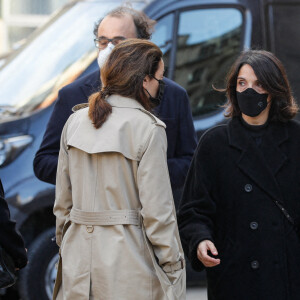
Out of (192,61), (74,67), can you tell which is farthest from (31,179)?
(192,61)

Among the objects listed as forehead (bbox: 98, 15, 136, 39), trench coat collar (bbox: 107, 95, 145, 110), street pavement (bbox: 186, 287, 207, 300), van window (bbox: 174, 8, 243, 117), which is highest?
van window (bbox: 174, 8, 243, 117)

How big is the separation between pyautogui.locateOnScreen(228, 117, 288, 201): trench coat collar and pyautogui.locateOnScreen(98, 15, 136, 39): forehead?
0.92 m

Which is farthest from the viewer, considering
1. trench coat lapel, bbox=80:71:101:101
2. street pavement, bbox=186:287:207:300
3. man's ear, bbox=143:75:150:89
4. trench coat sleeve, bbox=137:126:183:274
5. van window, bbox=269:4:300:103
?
van window, bbox=269:4:300:103

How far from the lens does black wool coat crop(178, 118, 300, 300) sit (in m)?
3.90

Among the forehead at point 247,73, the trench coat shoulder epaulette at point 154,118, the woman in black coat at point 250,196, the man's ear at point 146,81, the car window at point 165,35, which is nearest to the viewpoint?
the trench coat shoulder epaulette at point 154,118

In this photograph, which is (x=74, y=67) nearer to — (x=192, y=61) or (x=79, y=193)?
(x=192, y=61)

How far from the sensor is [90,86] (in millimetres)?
4656

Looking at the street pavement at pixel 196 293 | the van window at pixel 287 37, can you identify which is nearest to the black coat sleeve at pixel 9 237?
the street pavement at pixel 196 293

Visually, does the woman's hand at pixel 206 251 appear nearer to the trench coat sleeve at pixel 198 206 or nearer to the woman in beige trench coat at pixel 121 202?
the trench coat sleeve at pixel 198 206

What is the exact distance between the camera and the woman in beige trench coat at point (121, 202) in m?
3.54

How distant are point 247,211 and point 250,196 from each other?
71 mm

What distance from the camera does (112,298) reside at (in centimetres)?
354

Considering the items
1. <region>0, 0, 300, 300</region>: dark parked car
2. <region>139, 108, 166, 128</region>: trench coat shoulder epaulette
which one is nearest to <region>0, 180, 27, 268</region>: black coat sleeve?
<region>139, 108, 166, 128</region>: trench coat shoulder epaulette

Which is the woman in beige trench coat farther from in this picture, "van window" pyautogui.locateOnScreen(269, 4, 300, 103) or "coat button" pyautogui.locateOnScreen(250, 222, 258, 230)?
"van window" pyautogui.locateOnScreen(269, 4, 300, 103)
